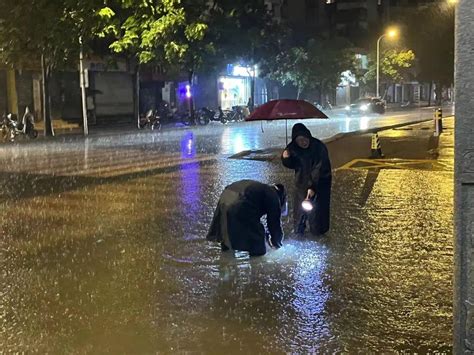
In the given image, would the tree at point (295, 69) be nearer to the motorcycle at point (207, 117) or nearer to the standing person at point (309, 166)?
the motorcycle at point (207, 117)

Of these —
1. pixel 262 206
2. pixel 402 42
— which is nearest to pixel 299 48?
pixel 402 42

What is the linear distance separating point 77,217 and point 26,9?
17.2 ft

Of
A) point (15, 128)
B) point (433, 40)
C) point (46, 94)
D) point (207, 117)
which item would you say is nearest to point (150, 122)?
point (207, 117)

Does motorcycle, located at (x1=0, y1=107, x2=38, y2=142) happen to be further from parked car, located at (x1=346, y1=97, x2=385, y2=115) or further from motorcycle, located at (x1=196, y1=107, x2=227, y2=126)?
parked car, located at (x1=346, y1=97, x2=385, y2=115)

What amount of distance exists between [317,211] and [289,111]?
266 cm

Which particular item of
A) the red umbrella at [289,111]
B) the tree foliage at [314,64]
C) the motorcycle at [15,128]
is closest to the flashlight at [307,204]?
the red umbrella at [289,111]

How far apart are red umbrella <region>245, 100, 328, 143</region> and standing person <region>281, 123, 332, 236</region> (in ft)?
6.35

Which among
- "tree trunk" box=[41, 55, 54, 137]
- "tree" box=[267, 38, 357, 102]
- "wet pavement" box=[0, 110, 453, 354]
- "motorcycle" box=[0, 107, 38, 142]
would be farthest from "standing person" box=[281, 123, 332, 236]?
"tree" box=[267, 38, 357, 102]

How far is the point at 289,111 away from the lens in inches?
420

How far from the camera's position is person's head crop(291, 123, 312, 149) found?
322 inches

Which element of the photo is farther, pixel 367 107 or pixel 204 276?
pixel 367 107

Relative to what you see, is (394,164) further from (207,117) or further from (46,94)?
(207,117)

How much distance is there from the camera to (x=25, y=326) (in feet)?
17.4

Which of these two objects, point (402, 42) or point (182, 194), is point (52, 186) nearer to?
point (182, 194)
